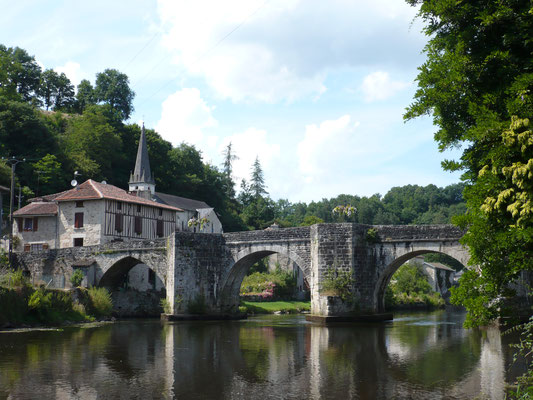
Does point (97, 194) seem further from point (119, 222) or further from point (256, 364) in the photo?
point (256, 364)

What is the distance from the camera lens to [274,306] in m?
33.9

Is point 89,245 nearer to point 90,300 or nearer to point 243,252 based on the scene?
point 90,300

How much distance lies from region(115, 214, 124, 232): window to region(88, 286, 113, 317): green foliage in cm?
638

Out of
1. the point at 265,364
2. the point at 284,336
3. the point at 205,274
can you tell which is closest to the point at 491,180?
the point at 265,364

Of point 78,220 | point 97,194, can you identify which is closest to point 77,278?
point 78,220

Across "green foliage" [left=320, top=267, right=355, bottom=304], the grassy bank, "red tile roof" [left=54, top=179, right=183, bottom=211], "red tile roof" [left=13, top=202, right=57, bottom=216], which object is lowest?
the grassy bank

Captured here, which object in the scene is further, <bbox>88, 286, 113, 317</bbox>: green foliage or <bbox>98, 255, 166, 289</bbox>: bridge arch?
<bbox>98, 255, 166, 289</bbox>: bridge arch

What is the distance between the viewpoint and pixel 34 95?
196ft

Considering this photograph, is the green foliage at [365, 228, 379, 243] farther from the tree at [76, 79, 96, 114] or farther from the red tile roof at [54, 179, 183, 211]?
the tree at [76, 79, 96, 114]

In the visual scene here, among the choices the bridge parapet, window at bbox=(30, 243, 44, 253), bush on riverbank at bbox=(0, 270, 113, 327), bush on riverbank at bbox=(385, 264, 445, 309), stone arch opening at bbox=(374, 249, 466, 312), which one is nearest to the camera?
bush on riverbank at bbox=(0, 270, 113, 327)

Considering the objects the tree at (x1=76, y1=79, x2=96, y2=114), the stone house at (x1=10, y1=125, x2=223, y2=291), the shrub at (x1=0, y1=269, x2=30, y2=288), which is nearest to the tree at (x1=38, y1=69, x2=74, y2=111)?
the tree at (x1=76, y1=79, x2=96, y2=114)

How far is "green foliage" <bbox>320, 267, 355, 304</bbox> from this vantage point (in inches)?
Result: 898

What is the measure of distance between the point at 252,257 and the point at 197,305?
3286mm

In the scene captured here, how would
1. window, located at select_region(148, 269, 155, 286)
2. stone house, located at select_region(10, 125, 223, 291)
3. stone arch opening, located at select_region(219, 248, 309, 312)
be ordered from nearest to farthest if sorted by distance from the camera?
stone arch opening, located at select_region(219, 248, 309, 312) → stone house, located at select_region(10, 125, 223, 291) → window, located at select_region(148, 269, 155, 286)
